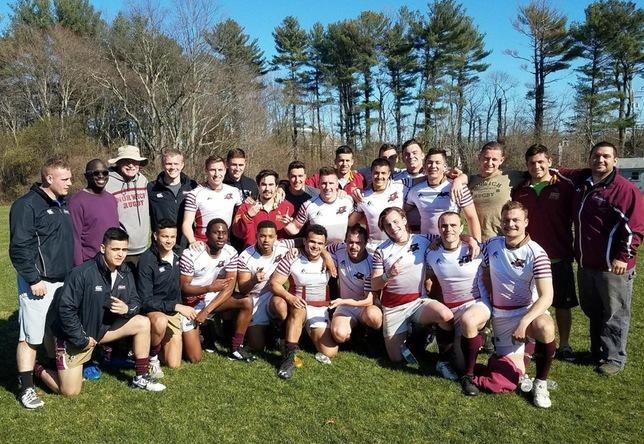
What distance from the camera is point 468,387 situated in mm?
4570

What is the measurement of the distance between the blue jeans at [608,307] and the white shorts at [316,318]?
2705mm

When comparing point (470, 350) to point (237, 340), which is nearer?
point (470, 350)

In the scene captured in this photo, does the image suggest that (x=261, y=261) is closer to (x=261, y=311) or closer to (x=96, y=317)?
(x=261, y=311)

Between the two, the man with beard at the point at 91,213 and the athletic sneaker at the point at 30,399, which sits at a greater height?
the man with beard at the point at 91,213

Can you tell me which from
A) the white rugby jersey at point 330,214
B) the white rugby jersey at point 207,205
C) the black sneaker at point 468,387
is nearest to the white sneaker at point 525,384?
the black sneaker at point 468,387

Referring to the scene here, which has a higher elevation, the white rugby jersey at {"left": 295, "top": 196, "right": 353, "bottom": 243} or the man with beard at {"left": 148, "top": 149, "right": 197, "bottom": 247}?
the man with beard at {"left": 148, "top": 149, "right": 197, "bottom": 247}

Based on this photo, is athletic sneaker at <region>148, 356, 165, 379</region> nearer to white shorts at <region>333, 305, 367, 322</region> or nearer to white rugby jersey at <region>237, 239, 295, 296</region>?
white rugby jersey at <region>237, 239, 295, 296</region>

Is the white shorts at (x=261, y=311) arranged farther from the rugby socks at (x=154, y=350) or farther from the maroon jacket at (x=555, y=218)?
the maroon jacket at (x=555, y=218)

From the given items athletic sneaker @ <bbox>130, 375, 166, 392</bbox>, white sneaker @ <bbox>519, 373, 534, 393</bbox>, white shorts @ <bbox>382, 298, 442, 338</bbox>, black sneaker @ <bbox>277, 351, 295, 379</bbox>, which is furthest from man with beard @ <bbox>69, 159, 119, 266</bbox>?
white sneaker @ <bbox>519, 373, 534, 393</bbox>

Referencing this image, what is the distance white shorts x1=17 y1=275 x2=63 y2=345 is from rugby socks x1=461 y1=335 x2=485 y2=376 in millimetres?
3859

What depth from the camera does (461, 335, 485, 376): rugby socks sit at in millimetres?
4684

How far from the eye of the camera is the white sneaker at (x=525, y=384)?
4.54 m

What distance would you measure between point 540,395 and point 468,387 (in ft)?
1.97

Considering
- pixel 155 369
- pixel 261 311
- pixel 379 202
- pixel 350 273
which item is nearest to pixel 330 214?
pixel 379 202
